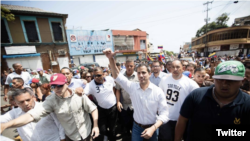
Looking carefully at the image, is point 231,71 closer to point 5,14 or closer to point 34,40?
point 5,14

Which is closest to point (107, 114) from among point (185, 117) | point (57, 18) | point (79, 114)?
point (79, 114)

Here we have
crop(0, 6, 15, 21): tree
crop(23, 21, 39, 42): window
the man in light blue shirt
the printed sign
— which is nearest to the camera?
the man in light blue shirt

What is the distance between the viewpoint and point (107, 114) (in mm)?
2805

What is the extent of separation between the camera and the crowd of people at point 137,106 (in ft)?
3.97

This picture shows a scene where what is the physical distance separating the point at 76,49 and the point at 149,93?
1697cm

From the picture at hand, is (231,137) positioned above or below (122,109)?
above

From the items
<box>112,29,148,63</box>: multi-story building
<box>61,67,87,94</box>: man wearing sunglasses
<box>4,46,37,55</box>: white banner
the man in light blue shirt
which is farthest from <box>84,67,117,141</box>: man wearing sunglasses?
<box>112,29,148,63</box>: multi-story building

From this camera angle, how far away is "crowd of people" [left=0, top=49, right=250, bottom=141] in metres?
1.21

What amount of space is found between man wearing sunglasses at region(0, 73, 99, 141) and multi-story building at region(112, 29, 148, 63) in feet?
64.3

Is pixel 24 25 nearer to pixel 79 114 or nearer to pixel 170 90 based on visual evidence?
pixel 79 114

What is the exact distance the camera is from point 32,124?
180 cm

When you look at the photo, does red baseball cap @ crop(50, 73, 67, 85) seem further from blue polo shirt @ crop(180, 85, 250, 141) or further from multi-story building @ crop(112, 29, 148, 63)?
multi-story building @ crop(112, 29, 148, 63)

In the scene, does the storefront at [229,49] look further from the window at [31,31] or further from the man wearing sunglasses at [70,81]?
the window at [31,31]

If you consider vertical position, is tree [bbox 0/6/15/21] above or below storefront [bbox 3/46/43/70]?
above
